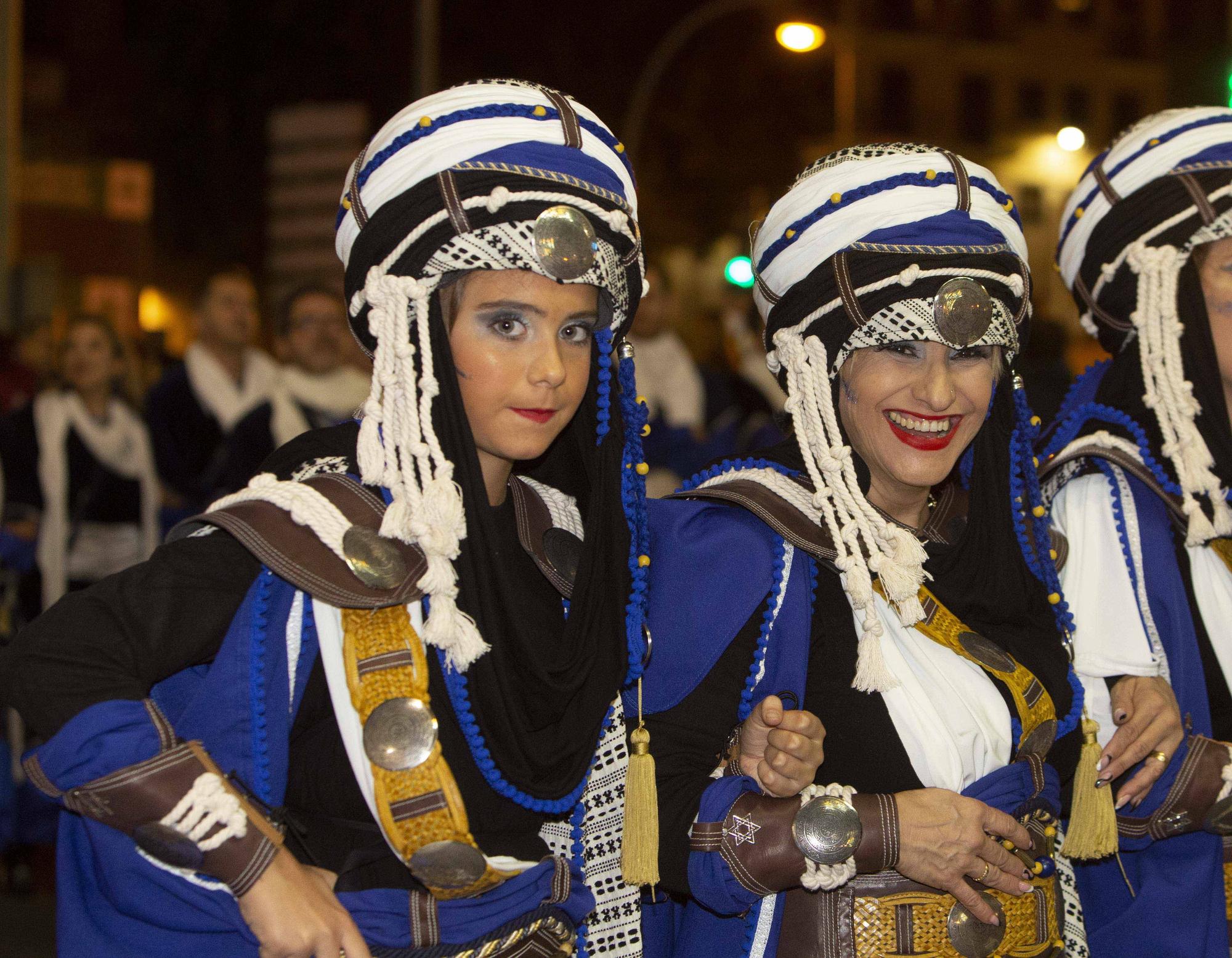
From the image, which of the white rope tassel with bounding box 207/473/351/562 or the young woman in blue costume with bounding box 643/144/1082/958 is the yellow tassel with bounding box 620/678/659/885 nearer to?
the young woman in blue costume with bounding box 643/144/1082/958

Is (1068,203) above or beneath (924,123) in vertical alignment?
beneath

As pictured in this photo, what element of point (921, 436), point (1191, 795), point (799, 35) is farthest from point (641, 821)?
point (799, 35)

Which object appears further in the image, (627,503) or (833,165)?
(833,165)

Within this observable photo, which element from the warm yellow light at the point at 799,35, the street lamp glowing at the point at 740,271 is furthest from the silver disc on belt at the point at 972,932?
the warm yellow light at the point at 799,35

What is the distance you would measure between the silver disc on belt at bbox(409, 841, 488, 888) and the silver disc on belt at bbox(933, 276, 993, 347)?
4.57 ft

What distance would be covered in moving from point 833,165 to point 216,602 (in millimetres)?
1593

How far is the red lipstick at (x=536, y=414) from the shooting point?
8.75ft

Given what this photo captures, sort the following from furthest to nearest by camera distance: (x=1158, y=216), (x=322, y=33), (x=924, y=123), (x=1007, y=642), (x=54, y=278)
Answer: (x=924, y=123)
(x=322, y=33)
(x=54, y=278)
(x=1158, y=216)
(x=1007, y=642)

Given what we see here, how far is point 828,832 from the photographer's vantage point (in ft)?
8.68

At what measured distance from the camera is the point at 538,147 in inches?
104

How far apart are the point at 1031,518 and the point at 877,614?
0.48 meters

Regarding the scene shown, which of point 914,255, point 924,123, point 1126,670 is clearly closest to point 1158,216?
point 914,255

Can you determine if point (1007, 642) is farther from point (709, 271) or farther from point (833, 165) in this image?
point (709, 271)

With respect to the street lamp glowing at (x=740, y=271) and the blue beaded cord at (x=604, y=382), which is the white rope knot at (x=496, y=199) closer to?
the blue beaded cord at (x=604, y=382)
